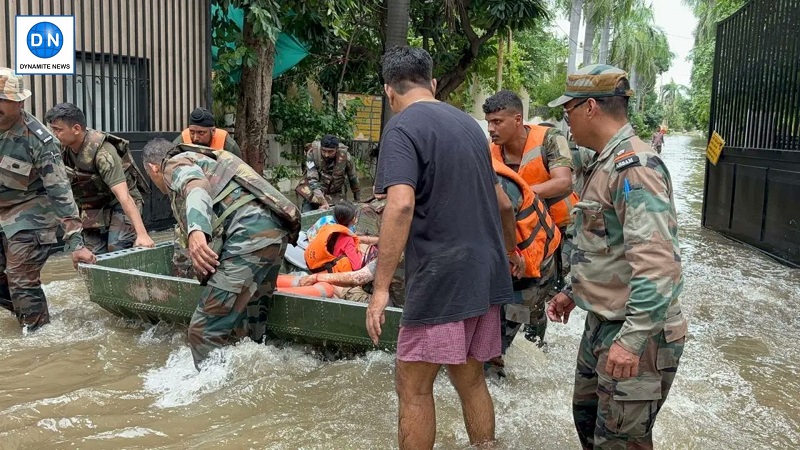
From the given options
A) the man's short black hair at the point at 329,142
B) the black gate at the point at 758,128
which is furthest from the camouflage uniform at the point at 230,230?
the black gate at the point at 758,128

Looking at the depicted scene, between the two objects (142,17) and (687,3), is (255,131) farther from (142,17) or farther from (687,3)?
(687,3)

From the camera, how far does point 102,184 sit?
19.6 ft

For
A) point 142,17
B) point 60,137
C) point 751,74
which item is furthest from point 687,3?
point 60,137

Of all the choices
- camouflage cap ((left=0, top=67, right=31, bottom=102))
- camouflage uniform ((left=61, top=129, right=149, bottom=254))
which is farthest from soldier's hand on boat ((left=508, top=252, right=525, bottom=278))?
camouflage cap ((left=0, top=67, right=31, bottom=102))

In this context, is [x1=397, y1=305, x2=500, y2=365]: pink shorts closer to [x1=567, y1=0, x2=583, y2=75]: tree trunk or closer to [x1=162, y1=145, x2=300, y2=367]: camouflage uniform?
[x1=162, y1=145, x2=300, y2=367]: camouflage uniform

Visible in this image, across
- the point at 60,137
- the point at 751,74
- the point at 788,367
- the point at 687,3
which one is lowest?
the point at 788,367

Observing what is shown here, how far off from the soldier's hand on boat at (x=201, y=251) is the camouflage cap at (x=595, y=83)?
2.05m

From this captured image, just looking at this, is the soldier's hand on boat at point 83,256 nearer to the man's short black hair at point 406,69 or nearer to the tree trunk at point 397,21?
the man's short black hair at point 406,69

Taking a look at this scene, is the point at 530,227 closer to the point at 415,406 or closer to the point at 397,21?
the point at 415,406

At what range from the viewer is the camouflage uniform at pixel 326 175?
934 cm

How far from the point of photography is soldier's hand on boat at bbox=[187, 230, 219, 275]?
12.9ft

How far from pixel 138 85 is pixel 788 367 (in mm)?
8033

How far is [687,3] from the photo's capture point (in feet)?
150

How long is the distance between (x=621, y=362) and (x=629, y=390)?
17 centimetres
